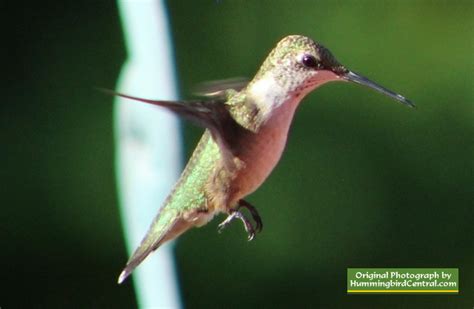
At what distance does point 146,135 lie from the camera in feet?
4.89

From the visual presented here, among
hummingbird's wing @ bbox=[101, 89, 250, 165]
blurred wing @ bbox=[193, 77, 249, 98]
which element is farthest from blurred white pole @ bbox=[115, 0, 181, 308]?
hummingbird's wing @ bbox=[101, 89, 250, 165]

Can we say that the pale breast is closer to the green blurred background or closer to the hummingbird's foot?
the hummingbird's foot

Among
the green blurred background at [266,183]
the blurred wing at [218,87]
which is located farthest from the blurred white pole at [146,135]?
the blurred wing at [218,87]

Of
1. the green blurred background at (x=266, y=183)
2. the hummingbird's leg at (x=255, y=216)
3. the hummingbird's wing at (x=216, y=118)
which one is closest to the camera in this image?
the hummingbird's wing at (x=216, y=118)

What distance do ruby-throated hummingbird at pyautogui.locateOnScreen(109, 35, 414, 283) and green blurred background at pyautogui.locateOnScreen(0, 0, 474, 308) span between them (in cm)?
50

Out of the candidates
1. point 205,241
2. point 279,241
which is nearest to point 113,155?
point 205,241

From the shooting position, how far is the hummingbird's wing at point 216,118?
0.77 metres

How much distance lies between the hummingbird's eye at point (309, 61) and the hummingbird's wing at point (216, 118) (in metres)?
0.11

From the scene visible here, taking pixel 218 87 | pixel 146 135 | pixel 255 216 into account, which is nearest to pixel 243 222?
pixel 255 216

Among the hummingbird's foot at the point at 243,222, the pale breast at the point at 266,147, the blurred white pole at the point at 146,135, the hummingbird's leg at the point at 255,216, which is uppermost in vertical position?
the blurred white pole at the point at 146,135

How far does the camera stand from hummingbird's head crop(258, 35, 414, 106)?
2.64 ft

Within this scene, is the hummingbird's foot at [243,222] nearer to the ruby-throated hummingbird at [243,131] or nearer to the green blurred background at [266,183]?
the ruby-throated hummingbird at [243,131]

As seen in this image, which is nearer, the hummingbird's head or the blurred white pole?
the hummingbird's head

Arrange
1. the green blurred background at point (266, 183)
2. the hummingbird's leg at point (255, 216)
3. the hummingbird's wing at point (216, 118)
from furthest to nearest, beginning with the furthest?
the green blurred background at point (266, 183), the hummingbird's leg at point (255, 216), the hummingbird's wing at point (216, 118)
